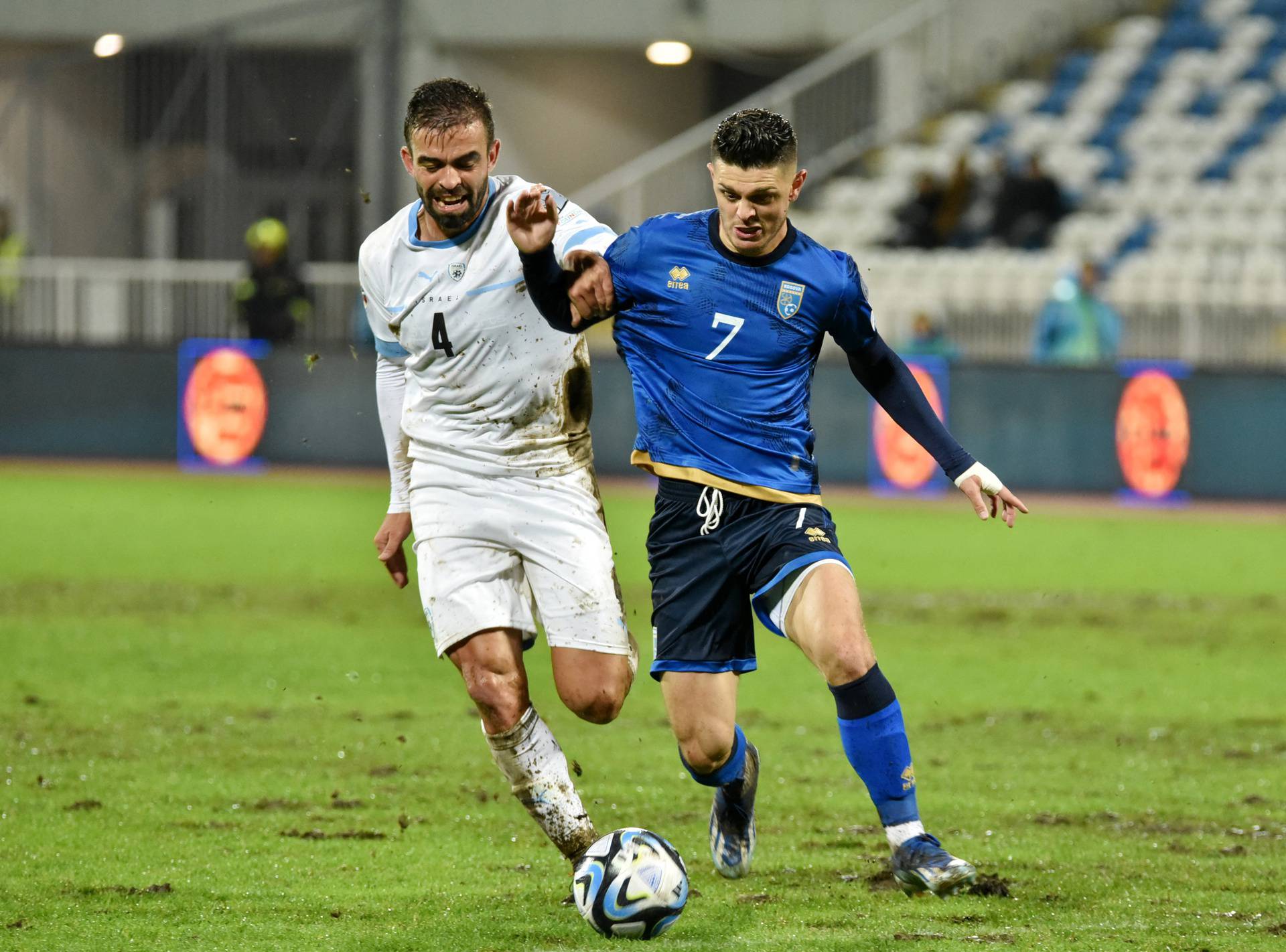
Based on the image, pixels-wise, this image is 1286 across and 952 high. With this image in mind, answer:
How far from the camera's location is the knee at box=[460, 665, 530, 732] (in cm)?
510

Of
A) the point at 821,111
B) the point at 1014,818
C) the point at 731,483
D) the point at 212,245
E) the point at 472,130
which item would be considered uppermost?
the point at 821,111

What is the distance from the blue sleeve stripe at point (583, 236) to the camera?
17.5 feet

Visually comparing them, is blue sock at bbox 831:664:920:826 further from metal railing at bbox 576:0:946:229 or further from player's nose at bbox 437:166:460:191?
metal railing at bbox 576:0:946:229

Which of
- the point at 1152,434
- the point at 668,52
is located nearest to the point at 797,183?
the point at 1152,434

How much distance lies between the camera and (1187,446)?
57.5 feet

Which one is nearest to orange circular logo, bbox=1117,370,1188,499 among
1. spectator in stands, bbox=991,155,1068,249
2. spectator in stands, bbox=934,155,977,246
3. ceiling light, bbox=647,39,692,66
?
spectator in stands, bbox=991,155,1068,249

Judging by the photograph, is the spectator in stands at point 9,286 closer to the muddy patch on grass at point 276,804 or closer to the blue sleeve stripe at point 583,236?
the muddy patch on grass at point 276,804

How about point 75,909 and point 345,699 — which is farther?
point 345,699

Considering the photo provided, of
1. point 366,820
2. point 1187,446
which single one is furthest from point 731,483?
point 1187,446

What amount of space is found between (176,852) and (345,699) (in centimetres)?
278

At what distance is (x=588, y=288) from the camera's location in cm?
515

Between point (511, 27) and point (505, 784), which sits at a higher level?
point (511, 27)

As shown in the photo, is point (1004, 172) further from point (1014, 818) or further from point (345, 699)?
point (1014, 818)

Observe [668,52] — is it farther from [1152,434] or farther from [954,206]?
[1152,434]
